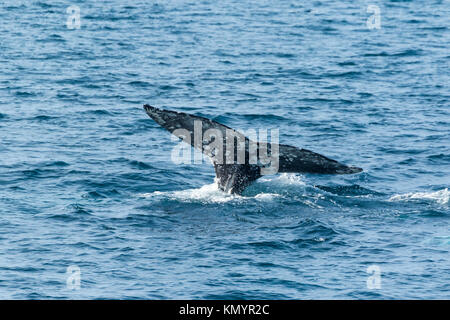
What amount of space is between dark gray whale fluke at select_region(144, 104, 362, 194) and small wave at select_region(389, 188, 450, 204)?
153 inches

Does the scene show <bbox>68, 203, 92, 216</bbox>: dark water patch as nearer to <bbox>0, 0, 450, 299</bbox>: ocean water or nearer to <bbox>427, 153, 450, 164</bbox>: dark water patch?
<bbox>0, 0, 450, 299</bbox>: ocean water

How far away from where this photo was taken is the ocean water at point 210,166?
697 inches

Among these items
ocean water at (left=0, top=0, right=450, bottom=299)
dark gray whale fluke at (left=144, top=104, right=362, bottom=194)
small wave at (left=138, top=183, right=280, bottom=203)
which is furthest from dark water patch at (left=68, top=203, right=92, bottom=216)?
dark gray whale fluke at (left=144, top=104, right=362, bottom=194)

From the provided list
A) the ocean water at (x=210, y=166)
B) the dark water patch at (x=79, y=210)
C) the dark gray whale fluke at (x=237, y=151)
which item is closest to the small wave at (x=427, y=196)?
the ocean water at (x=210, y=166)

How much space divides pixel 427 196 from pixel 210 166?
6410 millimetres

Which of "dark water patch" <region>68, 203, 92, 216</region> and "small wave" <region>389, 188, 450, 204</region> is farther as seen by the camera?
"small wave" <region>389, 188, 450, 204</region>

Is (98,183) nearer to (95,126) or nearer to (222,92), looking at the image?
(95,126)

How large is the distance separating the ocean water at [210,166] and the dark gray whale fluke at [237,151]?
96 centimetres

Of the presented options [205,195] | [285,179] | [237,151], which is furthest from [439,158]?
[237,151]

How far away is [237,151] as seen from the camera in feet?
66.0

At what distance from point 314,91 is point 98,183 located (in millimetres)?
13815

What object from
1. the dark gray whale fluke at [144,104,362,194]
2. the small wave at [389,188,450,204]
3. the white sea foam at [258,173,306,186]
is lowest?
the small wave at [389,188,450,204]

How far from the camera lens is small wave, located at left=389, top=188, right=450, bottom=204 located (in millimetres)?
22125

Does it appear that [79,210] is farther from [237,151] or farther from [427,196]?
[427,196]
